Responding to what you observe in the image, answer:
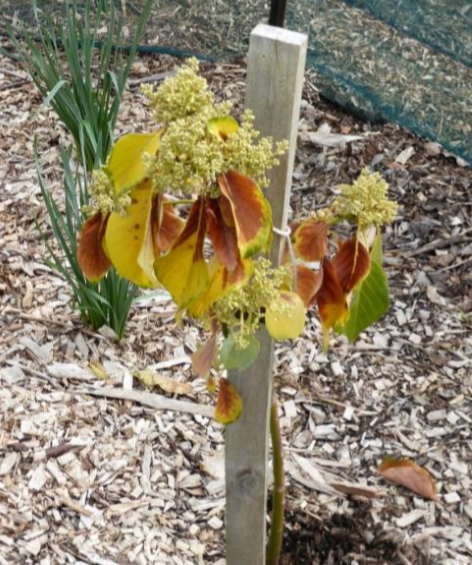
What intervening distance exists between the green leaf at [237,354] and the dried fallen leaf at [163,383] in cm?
107

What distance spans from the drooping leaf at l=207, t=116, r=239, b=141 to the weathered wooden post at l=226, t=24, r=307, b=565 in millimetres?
168

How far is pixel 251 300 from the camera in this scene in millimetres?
1232

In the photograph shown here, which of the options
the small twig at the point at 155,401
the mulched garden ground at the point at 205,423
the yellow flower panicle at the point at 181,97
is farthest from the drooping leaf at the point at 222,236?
the small twig at the point at 155,401

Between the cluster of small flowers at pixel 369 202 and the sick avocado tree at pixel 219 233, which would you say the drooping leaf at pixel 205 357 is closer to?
the sick avocado tree at pixel 219 233

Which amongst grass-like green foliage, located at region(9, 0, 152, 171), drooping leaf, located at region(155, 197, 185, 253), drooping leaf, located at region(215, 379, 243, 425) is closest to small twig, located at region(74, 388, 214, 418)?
grass-like green foliage, located at region(9, 0, 152, 171)

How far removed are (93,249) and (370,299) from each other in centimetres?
41

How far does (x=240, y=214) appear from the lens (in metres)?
1.09

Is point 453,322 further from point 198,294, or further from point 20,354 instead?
point 198,294

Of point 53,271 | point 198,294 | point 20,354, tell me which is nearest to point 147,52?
point 53,271

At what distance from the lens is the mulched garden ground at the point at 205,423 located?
81.0 inches

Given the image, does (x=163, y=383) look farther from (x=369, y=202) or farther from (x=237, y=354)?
(x=369, y=202)

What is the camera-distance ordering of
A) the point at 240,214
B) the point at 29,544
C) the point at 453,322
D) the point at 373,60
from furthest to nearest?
the point at 373,60 → the point at 453,322 → the point at 29,544 → the point at 240,214

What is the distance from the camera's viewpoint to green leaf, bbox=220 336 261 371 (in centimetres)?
130

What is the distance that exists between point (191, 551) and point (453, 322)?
1.08 m
